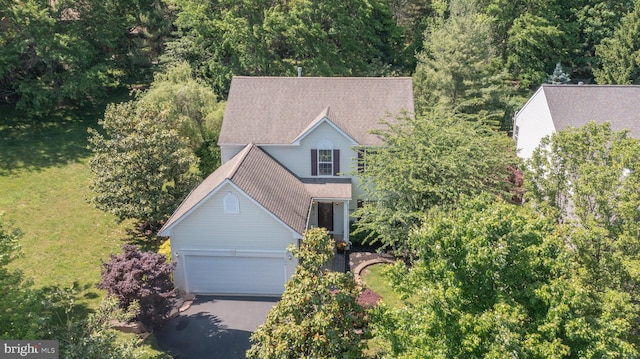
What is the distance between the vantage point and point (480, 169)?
21750mm

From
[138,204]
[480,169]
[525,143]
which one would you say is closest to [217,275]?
[138,204]

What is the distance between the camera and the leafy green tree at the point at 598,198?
14289 mm

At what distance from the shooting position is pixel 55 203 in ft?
98.9

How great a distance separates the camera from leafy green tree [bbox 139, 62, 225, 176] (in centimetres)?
3231

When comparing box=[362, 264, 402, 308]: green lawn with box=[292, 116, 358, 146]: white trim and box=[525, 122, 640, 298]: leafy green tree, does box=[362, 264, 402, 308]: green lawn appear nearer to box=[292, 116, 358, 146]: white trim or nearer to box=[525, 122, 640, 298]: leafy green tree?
box=[292, 116, 358, 146]: white trim

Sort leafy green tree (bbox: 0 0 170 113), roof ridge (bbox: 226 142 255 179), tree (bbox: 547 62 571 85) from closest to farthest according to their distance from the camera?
roof ridge (bbox: 226 142 255 179)
leafy green tree (bbox: 0 0 170 113)
tree (bbox: 547 62 571 85)

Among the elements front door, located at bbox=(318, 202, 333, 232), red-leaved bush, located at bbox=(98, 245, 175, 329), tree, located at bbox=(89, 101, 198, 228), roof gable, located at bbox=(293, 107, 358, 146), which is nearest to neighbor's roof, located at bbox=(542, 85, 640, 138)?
roof gable, located at bbox=(293, 107, 358, 146)

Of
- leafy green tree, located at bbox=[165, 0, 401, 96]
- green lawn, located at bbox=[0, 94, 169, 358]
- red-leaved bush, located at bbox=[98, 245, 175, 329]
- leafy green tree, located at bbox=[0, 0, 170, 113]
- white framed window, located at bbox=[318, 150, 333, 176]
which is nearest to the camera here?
red-leaved bush, located at bbox=[98, 245, 175, 329]

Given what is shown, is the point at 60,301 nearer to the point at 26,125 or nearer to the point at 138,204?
the point at 138,204

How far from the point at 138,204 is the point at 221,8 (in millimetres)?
24268

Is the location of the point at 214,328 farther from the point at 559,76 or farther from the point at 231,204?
the point at 559,76

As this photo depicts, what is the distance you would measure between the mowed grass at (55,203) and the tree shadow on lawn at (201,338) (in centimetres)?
412

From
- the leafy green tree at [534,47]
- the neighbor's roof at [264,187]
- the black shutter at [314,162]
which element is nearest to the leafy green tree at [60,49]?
the neighbor's roof at [264,187]

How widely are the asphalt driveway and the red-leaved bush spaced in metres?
1.08
